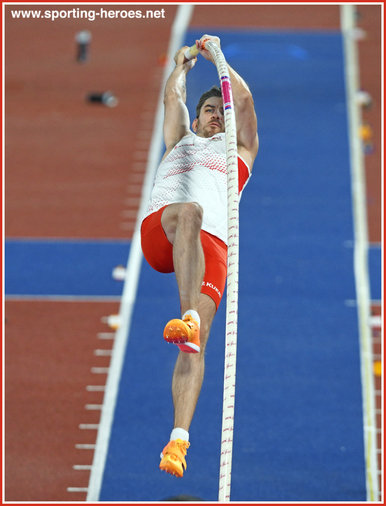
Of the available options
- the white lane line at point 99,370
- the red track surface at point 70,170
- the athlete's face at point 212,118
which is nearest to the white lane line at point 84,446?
the red track surface at point 70,170

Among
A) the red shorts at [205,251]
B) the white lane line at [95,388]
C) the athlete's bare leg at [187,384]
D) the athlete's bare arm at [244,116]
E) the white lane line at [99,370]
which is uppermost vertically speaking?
the athlete's bare arm at [244,116]

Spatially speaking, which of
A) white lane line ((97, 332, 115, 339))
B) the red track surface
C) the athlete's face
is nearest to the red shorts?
the athlete's face

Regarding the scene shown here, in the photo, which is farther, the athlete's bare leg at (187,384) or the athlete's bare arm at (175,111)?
the athlete's bare arm at (175,111)

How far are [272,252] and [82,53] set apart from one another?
7993 mm

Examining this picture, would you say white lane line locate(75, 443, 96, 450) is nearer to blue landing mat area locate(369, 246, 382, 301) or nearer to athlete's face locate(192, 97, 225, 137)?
athlete's face locate(192, 97, 225, 137)

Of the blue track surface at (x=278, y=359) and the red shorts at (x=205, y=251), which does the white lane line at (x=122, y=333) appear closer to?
the blue track surface at (x=278, y=359)

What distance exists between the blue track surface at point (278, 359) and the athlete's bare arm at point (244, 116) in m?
3.11

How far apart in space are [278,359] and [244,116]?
4.26m

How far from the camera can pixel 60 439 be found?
29.4 feet

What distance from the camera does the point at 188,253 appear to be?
18.6 ft

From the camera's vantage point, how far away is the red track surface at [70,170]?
9078mm

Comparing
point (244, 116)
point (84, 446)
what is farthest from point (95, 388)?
point (244, 116)

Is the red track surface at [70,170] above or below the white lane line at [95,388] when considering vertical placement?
above

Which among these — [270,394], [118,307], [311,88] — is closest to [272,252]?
[118,307]
